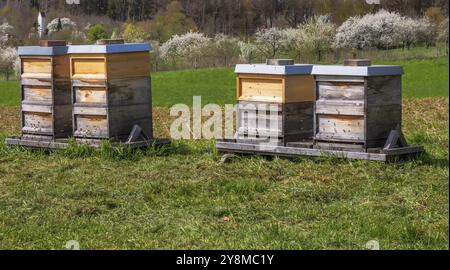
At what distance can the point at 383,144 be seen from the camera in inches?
380

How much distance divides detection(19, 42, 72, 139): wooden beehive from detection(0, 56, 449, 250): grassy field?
400mm

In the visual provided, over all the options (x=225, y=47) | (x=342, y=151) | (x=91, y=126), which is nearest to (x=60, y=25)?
(x=225, y=47)

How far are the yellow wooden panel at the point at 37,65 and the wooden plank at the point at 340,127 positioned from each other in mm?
3510

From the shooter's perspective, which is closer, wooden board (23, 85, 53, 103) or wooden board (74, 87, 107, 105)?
wooden board (74, 87, 107, 105)

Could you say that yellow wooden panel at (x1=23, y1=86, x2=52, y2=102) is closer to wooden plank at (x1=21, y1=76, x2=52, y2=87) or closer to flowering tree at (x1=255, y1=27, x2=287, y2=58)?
wooden plank at (x1=21, y1=76, x2=52, y2=87)

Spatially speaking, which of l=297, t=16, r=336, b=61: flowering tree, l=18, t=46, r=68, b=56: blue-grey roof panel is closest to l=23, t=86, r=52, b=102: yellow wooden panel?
l=18, t=46, r=68, b=56: blue-grey roof panel

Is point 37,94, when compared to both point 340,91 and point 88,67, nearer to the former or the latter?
point 88,67

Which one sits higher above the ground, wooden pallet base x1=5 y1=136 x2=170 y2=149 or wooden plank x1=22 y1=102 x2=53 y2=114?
wooden plank x1=22 y1=102 x2=53 y2=114

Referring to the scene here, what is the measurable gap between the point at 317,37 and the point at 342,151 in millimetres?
8105

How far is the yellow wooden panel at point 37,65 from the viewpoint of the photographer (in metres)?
11.2

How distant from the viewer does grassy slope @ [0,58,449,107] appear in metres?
19.9

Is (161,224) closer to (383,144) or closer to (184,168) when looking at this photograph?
(184,168)

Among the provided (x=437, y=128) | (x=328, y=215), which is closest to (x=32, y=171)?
(x=328, y=215)

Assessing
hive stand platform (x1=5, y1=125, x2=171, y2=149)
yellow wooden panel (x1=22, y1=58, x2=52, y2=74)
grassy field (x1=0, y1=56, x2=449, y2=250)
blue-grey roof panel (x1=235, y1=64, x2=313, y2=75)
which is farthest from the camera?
yellow wooden panel (x1=22, y1=58, x2=52, y2=74)
